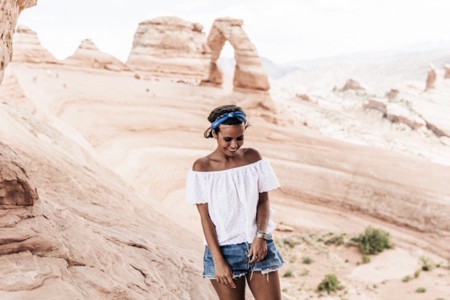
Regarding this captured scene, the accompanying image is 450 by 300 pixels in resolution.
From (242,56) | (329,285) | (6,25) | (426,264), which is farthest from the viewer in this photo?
(242,56)

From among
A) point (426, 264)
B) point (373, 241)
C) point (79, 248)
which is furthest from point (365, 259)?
point (79, 248)

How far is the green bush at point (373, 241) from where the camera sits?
40.2 feet

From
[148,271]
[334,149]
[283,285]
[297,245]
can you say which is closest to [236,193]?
[148,271]

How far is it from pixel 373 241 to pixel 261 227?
10886mm

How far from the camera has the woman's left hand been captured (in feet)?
8.25

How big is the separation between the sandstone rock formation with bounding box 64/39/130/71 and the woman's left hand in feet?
120

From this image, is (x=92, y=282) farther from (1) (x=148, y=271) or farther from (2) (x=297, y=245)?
A: (2) (x=297, y=245)

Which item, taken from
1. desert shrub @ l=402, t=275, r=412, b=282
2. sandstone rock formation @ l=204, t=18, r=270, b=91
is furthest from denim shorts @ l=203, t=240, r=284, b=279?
sandstone rock formation @ l=204, t=18, r=270, b=91

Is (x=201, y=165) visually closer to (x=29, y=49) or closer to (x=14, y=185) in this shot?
(x=14, y=185)

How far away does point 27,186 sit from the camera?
3.22 meters

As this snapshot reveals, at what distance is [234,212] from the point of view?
2564 mm

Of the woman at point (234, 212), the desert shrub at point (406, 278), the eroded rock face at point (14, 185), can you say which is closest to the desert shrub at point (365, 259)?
the desert shrub at point (406, 278)

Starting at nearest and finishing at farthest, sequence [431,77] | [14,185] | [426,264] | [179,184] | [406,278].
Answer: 1. [14,185]
2. [406,278]
3. [426,264]
4. [179,184]
5. [431,77]

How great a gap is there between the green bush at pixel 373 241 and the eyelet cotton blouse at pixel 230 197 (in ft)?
35.0
